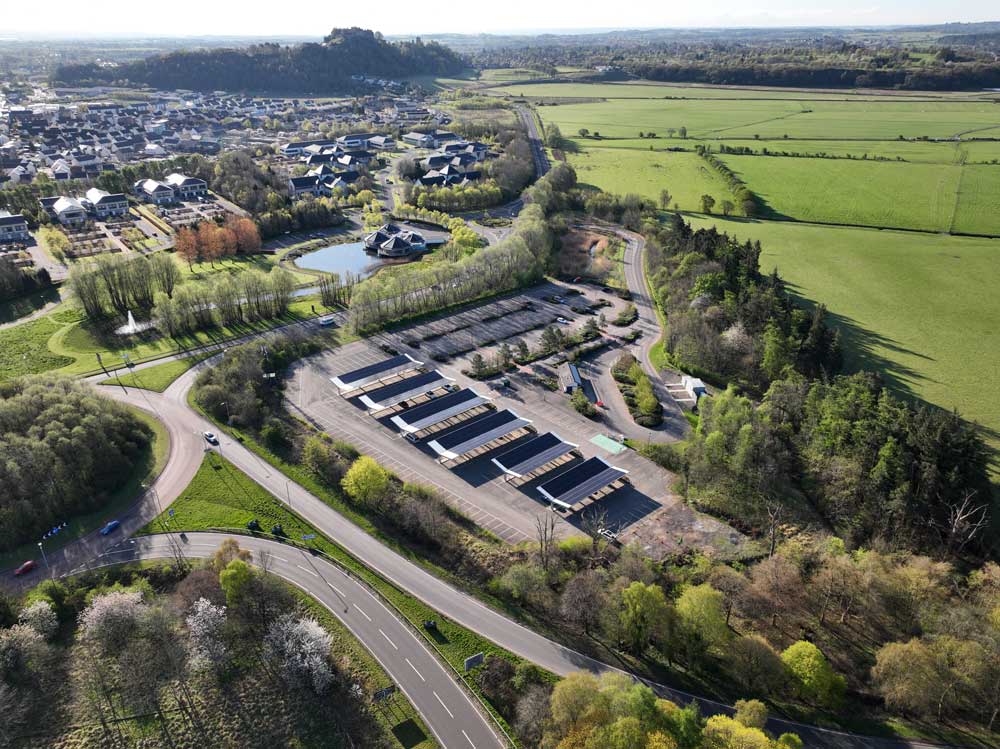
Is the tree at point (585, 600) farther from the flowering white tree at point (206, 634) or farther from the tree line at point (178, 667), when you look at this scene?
the flowering white tree at point (206, 634)

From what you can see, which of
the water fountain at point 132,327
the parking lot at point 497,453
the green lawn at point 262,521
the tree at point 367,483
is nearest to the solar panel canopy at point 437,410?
the parking lot at point 497,453

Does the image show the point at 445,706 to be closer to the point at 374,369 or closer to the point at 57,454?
the point at 57,454

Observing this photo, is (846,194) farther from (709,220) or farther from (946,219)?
(709,220)

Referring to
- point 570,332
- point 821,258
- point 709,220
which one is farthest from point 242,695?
point 709,220

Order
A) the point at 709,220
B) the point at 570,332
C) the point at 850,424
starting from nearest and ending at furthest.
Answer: the point at 850,424, the point at 570,332, the point at 709,220

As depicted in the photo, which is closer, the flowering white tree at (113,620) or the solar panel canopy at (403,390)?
the flowering white tree at (113,620)

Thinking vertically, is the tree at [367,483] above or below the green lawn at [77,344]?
below

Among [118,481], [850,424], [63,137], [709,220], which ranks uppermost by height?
[63,137]

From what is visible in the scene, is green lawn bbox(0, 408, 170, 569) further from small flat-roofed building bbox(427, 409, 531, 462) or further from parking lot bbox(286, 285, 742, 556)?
small flat-roofed building bbox(427, 409, 531, 462)
